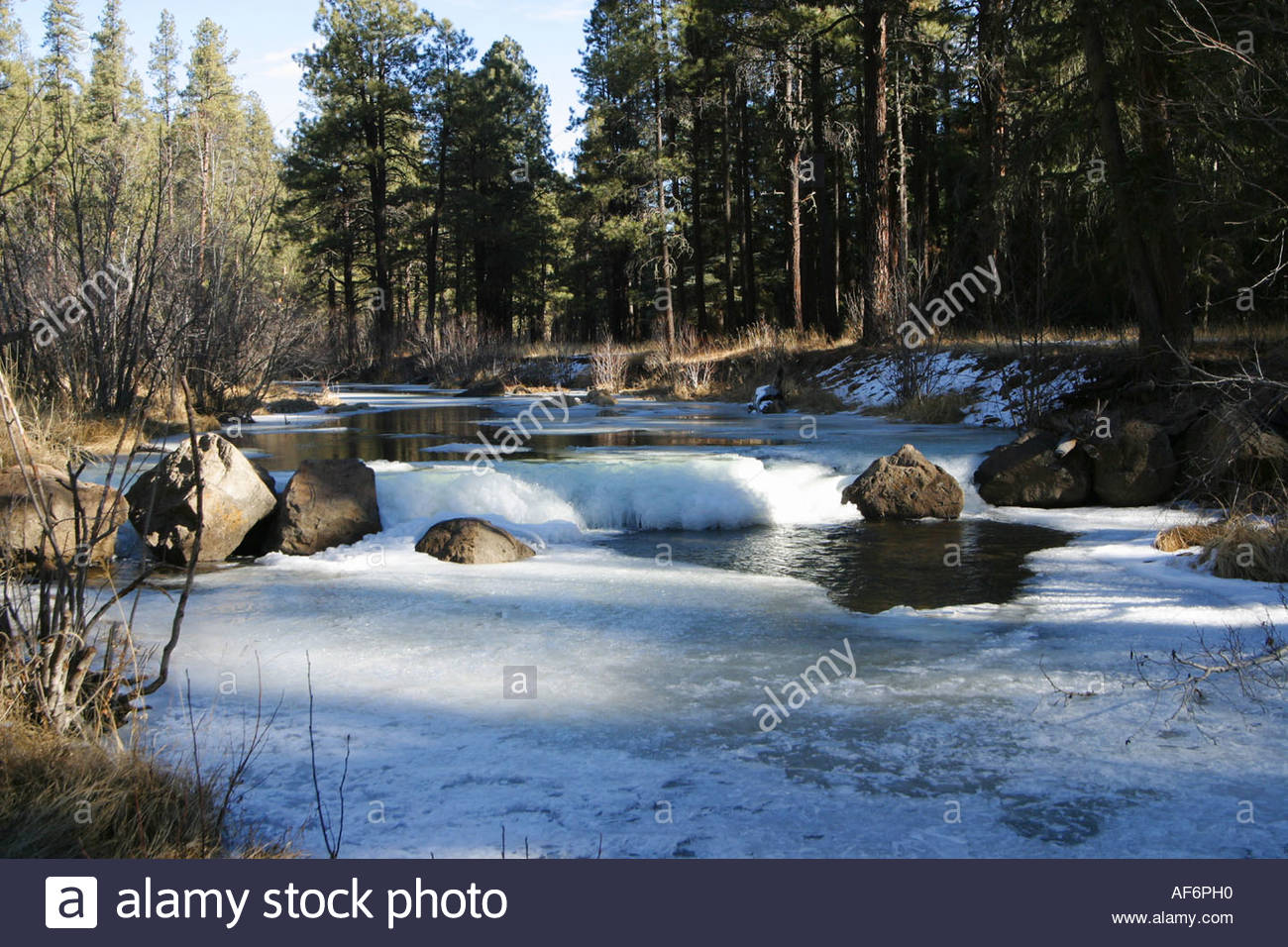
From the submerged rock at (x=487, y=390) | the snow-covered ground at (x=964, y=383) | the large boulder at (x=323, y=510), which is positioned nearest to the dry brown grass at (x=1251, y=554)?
the snow-covered ground at (x=964, y=383)

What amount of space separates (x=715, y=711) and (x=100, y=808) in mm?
2467

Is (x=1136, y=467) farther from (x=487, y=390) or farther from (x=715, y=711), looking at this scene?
(x=487, y=390)

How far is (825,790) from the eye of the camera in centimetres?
371

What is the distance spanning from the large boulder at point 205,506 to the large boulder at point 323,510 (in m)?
0.33

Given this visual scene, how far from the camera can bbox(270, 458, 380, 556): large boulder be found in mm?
8516

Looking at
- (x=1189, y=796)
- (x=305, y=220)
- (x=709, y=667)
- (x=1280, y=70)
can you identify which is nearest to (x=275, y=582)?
(x=709, y=667)

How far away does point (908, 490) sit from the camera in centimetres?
993

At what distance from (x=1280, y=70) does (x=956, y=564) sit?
493cm

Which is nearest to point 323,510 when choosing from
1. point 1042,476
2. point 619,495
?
point 619,495

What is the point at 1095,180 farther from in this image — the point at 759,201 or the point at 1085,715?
the point at 759,201

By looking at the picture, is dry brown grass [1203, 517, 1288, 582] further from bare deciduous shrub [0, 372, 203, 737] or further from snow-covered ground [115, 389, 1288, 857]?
bare deciduous shrub [0, 372, 203, 737]

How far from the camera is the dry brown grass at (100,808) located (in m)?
2.96

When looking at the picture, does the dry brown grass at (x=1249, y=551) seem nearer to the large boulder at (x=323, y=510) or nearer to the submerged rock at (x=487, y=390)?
the large boulder at (x=323, y=510)

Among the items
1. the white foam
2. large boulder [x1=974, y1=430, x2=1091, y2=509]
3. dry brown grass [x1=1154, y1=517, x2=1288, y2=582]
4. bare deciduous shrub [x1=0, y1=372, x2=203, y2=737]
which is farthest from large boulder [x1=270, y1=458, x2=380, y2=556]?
dry brown grass [x1=1154, y1=517, x2=1288, y2=582]
